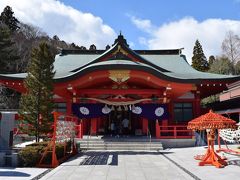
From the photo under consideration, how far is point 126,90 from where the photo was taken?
16516 mm

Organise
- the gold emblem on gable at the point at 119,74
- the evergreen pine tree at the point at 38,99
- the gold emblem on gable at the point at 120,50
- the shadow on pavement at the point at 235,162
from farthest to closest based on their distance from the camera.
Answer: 1. the gold emblem on gable at the point at 120,50
2. the gold emblem on gable at the point at 119,74
3. the evergreen pine tree at the point at 38,99
4. the shadow on pavement at the point at 235,162

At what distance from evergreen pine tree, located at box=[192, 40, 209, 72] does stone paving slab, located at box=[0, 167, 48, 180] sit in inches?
1704

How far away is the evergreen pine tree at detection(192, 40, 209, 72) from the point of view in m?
48.2

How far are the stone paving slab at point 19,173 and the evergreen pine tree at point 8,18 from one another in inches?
1737

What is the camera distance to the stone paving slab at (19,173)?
290 inches

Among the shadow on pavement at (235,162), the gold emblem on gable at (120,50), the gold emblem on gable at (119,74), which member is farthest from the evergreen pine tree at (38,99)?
the shadow on pavement at (235,162)

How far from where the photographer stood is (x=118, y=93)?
16.5 meters

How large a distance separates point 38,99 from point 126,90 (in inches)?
237

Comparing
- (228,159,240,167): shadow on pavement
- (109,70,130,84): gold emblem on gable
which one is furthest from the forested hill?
(228,159,240,167): shadow on pavement

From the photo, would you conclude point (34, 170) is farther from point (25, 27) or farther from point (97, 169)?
point (25, 27)

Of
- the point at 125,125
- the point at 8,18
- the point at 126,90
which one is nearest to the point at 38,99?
the point at 126,90

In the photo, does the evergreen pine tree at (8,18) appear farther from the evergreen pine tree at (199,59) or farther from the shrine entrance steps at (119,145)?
the shrine entrance steps at (119,145)

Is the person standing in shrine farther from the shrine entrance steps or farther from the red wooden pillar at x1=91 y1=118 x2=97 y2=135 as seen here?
the shrine entrance steps

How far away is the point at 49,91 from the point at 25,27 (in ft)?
141
